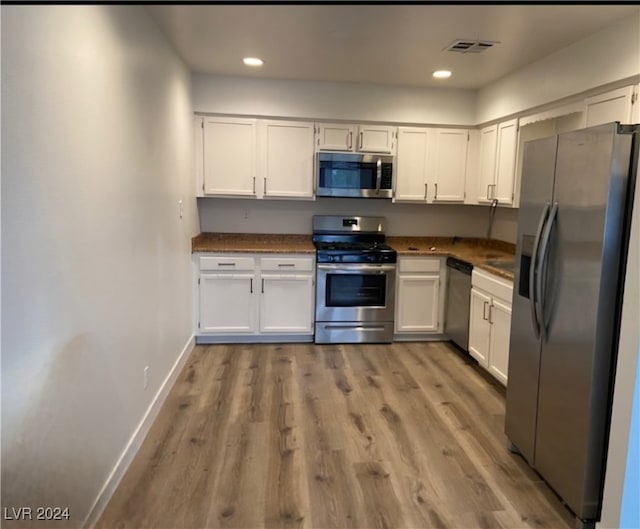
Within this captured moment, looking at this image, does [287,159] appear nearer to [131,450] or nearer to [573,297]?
[131,450]

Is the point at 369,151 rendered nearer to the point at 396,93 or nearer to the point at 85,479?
the point at 396,93

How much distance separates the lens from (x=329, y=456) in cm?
244

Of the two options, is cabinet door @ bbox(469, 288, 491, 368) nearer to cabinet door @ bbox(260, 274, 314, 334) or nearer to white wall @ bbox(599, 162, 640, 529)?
cabinet door @ bbox(260, 274, 314, 334)

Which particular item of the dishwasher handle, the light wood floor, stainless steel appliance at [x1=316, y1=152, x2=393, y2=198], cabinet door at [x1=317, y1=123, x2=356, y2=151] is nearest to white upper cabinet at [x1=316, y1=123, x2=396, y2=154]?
cabinet door at [x1=317, y1=123, x2=356, y2=151]

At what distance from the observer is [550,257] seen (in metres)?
2.09

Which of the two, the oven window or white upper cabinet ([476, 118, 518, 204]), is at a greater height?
white upper cabinet ([476, 118, 518, 204])

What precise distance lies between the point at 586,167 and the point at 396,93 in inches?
107

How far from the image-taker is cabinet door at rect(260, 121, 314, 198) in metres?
4.27

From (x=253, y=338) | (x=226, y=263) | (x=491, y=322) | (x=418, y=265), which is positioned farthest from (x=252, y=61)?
(x=491, y=322)

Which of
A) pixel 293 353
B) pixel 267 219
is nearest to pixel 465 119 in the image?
pixel 267 219

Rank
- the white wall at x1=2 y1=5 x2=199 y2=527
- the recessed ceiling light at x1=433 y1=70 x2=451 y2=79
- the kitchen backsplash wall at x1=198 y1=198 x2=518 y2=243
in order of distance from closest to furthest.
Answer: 1. the white wall at x1=2 y1=5 x2=199 y2=527
2. the recessed ceiling light at x1=433 y1=70 x2=451 y2=79
3. the kitchen backsplash wall at x1=198 y1=198 x2=518 y2=243

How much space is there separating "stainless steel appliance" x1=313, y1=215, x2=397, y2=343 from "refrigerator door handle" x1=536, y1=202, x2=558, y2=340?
7.01 ft

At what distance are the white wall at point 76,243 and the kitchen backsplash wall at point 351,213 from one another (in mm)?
1744

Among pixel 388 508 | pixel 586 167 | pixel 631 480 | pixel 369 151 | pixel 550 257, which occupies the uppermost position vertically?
pixel 369 151
